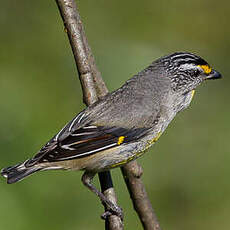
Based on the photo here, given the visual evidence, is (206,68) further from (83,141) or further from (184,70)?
(83,141)

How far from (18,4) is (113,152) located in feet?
12.1

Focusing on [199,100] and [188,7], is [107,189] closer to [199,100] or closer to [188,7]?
[199,100]

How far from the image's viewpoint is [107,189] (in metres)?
5.59

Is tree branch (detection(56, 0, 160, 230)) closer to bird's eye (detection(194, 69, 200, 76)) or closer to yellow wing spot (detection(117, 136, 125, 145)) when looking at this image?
yellow wing spot (detection(117, 136, 125, 145))

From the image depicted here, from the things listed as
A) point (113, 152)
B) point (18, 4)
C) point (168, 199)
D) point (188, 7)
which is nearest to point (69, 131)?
point (113, 152)

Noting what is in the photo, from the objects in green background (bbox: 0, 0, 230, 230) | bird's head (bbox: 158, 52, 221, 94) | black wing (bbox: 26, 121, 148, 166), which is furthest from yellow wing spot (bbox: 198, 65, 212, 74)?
green background (bbox: 0, 0, 230, 230)

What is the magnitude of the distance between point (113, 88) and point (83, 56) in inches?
84.8

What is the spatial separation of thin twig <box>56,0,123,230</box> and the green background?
39.0 inches

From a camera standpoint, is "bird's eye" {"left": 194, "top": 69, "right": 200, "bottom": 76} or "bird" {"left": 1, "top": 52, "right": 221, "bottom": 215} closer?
"bird" {"left": 1, "top": 52, "right": 221, "bottom": 215}

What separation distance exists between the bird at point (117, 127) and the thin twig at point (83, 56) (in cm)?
9

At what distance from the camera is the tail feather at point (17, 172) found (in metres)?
5.43

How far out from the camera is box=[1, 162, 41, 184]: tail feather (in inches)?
214

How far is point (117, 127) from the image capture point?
575 cm

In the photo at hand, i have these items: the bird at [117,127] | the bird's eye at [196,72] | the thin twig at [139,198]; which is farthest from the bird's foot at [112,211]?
the bird's eye at [196,72]
